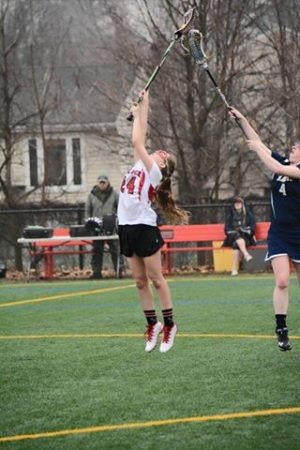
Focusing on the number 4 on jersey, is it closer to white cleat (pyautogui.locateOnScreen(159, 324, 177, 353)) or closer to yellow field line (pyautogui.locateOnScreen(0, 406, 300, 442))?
white cleat (pyautogui.locateOnScreen(159, 324, 177, 353))

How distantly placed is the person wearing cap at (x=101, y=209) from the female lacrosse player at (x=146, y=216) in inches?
407

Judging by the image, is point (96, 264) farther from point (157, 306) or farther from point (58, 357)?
point (58, 357)

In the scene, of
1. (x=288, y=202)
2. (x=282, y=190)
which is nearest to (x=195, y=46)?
(x=282, y=190)

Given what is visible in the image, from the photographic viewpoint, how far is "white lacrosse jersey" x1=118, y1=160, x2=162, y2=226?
30.2ft

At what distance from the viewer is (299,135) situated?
79.1 ft

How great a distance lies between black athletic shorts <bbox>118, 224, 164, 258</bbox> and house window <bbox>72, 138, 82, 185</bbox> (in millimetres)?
25361

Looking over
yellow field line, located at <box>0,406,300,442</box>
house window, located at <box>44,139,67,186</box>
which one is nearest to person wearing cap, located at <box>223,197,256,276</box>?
yellow field line, located at <box>0,406,300,442</box>

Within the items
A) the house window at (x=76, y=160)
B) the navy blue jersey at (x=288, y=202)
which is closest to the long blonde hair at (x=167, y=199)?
the navy blue jersey at (x=288, y=202)

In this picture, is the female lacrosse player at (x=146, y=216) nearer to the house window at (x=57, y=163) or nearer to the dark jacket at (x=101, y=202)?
the dark jacket at (x=101, y=202)

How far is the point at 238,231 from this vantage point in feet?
66.5

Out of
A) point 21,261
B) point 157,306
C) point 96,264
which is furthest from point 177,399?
point 21,261

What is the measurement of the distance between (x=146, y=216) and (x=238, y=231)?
11.1 meters

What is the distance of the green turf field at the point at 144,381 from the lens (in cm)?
648

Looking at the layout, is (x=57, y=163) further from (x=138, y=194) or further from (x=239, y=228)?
(x=138, y=194)
